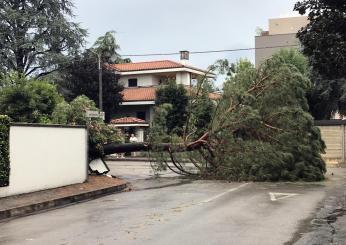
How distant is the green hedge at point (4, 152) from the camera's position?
49.2ft

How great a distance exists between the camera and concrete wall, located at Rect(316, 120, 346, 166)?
31.2m

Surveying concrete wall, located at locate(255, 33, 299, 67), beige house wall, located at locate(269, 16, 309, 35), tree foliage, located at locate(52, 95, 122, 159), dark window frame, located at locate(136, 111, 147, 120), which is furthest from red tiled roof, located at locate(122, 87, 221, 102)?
beige house wall, located at locate(269, 16, 309, 35)

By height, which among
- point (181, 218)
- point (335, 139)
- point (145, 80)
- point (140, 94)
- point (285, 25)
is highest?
point (285, 25)

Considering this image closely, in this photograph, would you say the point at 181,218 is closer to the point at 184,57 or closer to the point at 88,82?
the point at 88,82

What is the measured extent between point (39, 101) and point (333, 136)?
16647mm

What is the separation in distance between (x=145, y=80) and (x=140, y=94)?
3.26 m

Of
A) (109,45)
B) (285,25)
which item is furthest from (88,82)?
(285,25)

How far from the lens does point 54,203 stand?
49.1 ft

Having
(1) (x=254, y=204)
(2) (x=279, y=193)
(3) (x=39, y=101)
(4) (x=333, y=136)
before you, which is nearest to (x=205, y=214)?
(1) (x=254, y=204)

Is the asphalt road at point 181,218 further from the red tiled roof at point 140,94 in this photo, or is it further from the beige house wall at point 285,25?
the beige house wall at point 285,25

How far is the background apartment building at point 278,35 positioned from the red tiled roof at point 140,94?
23.1 m

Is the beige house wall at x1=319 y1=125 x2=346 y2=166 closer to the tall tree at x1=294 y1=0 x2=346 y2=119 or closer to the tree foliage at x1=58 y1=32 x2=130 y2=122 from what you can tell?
the tree foliage at x1=58 y1=32 x2=130 y2=122

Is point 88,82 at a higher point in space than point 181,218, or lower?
higher

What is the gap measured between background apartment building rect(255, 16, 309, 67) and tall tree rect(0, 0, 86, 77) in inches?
1211
